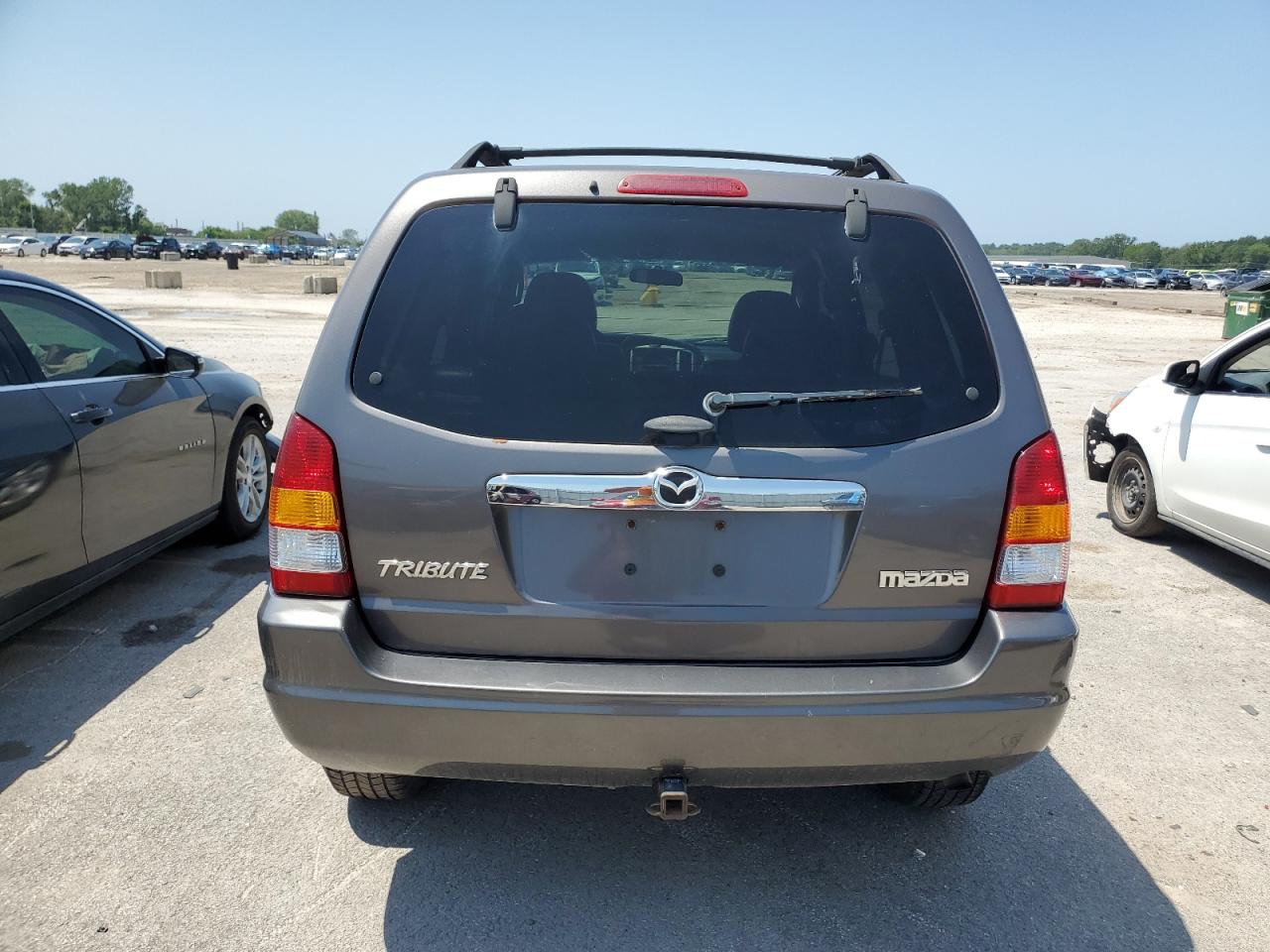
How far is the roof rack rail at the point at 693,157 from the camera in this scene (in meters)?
3.12

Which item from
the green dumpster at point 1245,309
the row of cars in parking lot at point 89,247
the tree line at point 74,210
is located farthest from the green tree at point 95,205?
the green dumpster at point 1245,309

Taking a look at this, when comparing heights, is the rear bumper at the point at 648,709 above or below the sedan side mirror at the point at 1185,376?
below

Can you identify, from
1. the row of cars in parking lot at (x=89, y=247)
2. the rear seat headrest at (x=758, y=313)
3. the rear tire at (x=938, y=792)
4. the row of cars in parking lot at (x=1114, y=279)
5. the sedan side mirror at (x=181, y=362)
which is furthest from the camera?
the row of cars in parking lot at (x=1114, y=279)

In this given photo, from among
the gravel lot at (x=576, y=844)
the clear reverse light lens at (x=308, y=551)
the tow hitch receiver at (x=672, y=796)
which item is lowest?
the gravel lot at (x=576, y=844)

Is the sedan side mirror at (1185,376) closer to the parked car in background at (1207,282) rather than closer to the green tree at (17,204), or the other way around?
the parked car in background at (1207,282)

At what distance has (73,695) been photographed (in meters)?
3.93

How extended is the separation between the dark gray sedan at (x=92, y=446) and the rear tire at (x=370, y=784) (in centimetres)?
184

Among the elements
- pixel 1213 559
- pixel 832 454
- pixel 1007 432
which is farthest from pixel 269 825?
pixel 1213 559

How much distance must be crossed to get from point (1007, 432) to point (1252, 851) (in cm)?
177

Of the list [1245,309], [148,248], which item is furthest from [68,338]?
[148,248]

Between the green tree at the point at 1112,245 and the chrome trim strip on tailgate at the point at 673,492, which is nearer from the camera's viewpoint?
the chrome trim strip on tailgate at the point at 673,492

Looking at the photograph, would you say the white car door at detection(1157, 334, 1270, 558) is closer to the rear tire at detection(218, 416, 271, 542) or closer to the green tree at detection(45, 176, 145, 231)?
the rear tire at detection(218, 416, 271, 542)

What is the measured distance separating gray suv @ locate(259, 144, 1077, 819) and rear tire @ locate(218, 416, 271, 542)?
12.0ft

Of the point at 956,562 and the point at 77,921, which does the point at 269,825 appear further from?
the point at 956,562
